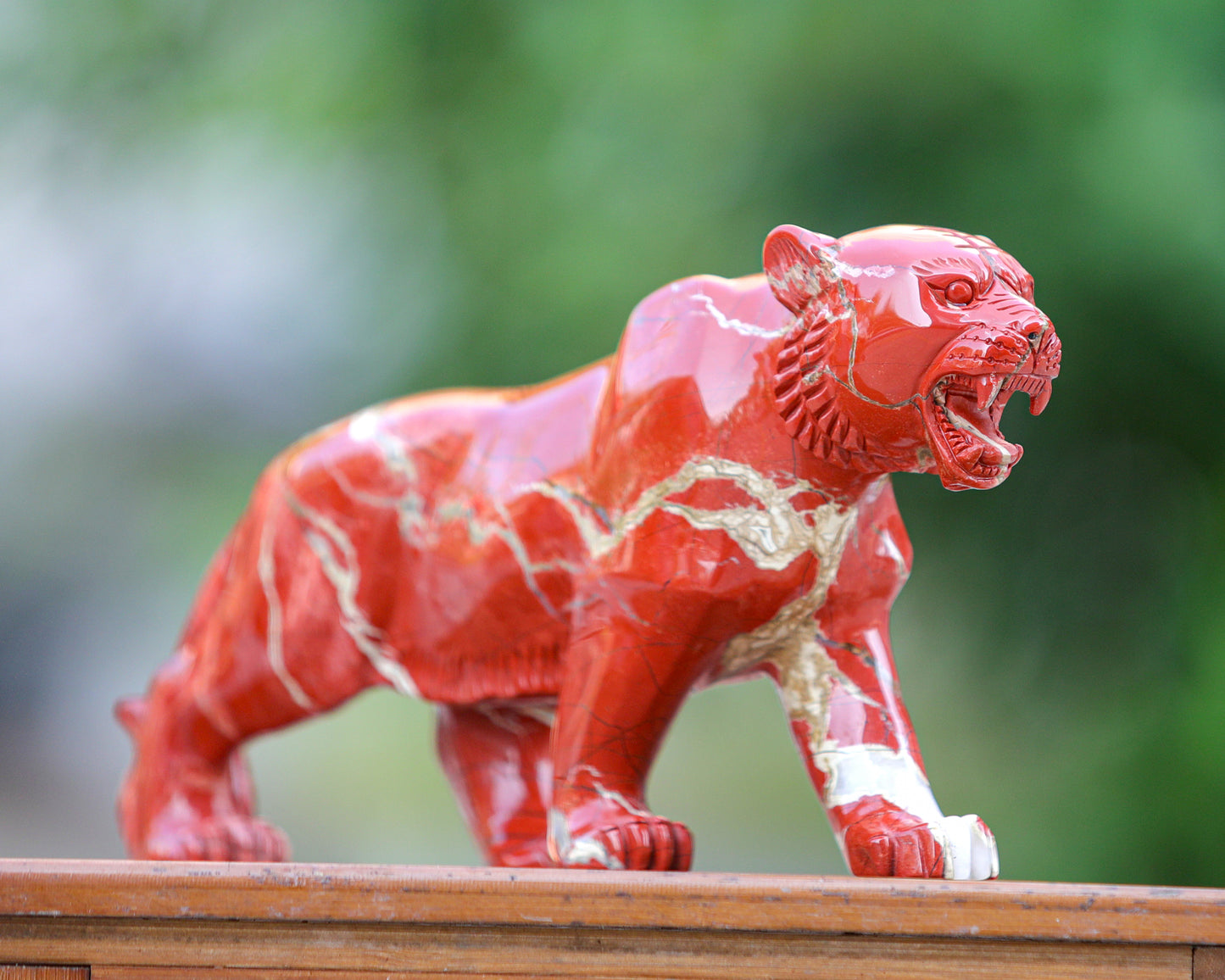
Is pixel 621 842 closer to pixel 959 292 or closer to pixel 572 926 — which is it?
pixel 572 926

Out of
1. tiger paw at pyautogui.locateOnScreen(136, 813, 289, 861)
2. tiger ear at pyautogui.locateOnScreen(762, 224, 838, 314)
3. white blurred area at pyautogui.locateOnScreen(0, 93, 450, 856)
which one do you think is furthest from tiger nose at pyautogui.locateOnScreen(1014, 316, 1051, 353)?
white blurred area at pyautogui.locateOnScreen(0, 93, 450, 856)

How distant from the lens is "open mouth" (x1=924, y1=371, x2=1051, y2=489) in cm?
97

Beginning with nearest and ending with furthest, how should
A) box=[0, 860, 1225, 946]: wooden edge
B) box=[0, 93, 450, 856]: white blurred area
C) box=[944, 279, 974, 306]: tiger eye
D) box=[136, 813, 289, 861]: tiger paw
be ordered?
1. box=[0, 860, 1225, 946]: wooden edge
2. box=[944, 279, 974, 306]: tiger eye
3. box=[136, 813, 289, 861]: tiger paw
4. box=[0, 93, 450, 856]: white blurred area

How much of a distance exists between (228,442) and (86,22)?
39.0 inches

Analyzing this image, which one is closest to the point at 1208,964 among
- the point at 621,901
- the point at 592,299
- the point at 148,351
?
the point at 621,901

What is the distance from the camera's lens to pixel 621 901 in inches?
35.8

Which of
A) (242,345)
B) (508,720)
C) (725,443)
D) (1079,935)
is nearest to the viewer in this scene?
(1079,935)

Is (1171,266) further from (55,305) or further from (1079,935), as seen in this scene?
(55,305)

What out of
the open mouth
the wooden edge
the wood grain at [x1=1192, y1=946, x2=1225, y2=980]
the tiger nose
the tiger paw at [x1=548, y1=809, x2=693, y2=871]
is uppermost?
the tiger nose

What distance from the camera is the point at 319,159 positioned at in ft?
9.91

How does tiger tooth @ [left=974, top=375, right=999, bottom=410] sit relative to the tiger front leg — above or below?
above

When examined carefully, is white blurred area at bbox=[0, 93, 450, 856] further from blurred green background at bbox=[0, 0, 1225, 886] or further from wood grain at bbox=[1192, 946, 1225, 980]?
wood grain at bbox=[1192, 946, 1225, 980]

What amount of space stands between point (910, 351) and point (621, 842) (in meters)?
0.43

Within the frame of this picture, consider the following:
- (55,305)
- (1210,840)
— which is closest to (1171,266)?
(1210,840)
